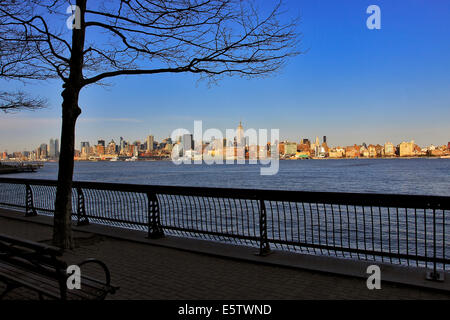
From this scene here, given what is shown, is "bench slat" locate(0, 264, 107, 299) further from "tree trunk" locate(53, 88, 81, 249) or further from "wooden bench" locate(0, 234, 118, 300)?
"tree trunk" locate(53, 88, 81, 249)

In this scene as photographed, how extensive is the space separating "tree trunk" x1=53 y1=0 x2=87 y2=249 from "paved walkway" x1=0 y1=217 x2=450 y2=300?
1.78ft

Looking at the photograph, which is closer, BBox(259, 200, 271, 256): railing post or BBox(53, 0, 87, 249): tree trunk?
BBox(259, 200, 271, 256): railing post

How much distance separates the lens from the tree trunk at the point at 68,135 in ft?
26.6

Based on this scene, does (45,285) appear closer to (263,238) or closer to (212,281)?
Answer: (212,281)

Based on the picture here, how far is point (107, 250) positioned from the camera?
26.7 ft

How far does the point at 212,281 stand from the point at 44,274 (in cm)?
257

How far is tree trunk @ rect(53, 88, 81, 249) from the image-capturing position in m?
8.11

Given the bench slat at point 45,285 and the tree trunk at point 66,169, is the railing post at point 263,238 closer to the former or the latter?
the bench slat at point 45,285

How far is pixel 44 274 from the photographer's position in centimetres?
418

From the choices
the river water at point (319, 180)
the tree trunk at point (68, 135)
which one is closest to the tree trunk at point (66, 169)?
the tree trunk at point (68, 135)

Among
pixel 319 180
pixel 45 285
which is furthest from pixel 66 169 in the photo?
pixel 319 180

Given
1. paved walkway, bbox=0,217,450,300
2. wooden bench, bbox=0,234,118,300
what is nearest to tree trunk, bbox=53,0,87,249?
paved walkway, bbox=0,217,450,300
